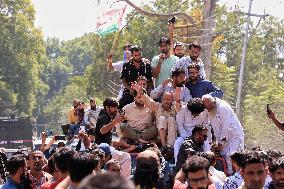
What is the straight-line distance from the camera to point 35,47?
63.9 m

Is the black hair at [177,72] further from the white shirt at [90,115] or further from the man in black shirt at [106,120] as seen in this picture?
the white shirt at [90,115]

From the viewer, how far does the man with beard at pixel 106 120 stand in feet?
37.5

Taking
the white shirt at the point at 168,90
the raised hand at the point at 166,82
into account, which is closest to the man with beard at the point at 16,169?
the white shirt at the point at 168,90

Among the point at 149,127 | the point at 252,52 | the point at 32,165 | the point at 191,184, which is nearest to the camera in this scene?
the point at 191,184

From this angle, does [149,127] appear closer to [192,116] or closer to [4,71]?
[192,116]

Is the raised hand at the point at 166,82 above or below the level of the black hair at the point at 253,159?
above

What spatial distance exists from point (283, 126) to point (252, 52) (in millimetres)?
45864

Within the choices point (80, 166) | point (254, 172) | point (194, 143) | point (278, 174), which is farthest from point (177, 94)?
point (80, 166)

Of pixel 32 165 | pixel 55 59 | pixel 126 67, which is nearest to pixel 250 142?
pixel 126 67

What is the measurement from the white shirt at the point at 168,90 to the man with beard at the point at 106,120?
3.75 feet

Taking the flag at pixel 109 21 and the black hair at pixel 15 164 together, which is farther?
the flag at pixel 109 21

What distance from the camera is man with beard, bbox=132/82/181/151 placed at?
1173cm

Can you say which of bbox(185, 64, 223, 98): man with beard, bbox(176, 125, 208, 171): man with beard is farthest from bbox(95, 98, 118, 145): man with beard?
bbox(176, 125, 208, 171): man with beard

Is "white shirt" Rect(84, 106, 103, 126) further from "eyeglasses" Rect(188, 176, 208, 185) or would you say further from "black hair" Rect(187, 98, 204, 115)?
"eyeglasses" Rect(188, 176, 208, 185)
